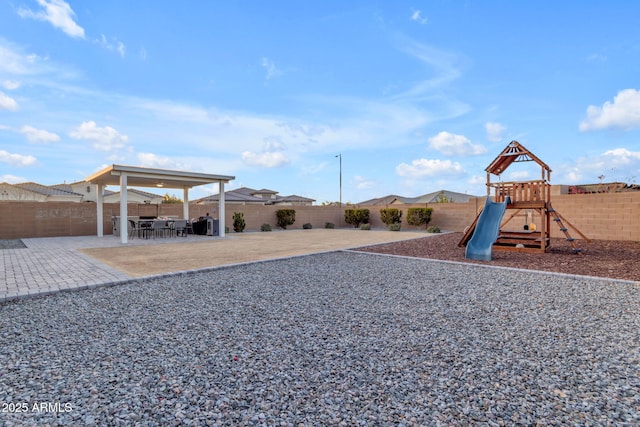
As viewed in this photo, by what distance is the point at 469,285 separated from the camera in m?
4.93

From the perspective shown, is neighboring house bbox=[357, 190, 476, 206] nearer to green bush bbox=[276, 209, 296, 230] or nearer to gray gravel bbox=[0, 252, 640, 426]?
green bush bbox=[276, 209, 296, 230]

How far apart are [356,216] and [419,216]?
438 centimetres

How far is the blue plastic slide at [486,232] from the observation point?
24.4ft

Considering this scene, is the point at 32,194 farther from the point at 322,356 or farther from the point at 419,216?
the point at 322,356

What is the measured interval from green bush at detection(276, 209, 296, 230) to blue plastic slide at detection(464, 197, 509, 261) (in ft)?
38.2

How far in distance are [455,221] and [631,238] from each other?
6.97 m

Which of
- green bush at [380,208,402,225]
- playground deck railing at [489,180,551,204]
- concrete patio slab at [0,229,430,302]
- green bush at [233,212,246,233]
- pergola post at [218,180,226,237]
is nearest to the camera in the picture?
concrete patio slab at [0,229,430,302]

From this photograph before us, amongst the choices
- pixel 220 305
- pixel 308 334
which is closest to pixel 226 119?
pixel 220 305

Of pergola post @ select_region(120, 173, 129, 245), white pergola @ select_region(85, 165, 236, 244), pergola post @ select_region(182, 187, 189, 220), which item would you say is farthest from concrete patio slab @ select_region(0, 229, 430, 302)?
pergola post @ select_region(182, 187, 189, 220)

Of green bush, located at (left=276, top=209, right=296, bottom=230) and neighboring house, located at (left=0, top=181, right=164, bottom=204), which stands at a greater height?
neighboring house, located at (left=0, top=181, right=164, bottom=204)

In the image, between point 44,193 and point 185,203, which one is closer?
point 185,203

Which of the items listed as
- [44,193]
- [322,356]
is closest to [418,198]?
[44,193]

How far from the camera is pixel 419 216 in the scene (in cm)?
1770

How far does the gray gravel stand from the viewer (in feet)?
6.07
